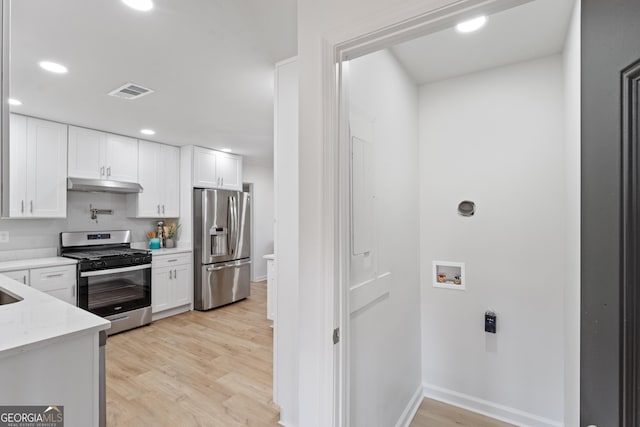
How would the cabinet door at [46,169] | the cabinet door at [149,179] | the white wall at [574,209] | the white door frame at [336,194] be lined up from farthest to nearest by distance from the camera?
the cabinet door at [149,179], the cabinet door at [46,169], the white wall at [574,209], the white door frame at [336,194]

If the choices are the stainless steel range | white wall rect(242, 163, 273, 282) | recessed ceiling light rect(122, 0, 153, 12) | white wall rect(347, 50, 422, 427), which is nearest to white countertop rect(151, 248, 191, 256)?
the stainless steel range

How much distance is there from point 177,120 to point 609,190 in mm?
3581

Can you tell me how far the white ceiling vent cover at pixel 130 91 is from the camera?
2429mm

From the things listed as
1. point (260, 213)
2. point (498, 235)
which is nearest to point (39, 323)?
point (498, 235)

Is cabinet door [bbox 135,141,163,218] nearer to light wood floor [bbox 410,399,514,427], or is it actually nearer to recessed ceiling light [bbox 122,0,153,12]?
recessed ceiling light [bbox 122,0,153,12]

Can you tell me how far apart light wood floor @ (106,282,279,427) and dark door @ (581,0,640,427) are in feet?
6.52

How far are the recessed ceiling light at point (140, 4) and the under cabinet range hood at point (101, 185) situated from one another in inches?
105

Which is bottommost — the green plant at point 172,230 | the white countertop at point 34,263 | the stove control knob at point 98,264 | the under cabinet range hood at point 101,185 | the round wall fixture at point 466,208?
the stove control knob at point 98,264

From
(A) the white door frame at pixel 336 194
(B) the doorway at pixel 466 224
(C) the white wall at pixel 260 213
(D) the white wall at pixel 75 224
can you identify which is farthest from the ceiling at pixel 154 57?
(C) the white wall at pixel 260 213

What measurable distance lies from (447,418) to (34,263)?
393 cm

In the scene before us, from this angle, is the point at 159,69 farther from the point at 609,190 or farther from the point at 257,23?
the point at 609,190

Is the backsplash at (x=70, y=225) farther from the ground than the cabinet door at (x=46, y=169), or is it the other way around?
the cabinet door at (x=46, y=169)

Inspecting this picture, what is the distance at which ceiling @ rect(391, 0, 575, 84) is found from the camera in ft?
5.16

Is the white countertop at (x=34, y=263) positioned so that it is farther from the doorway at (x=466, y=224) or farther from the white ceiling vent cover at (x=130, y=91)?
the doorway at (x=466, y=224)
